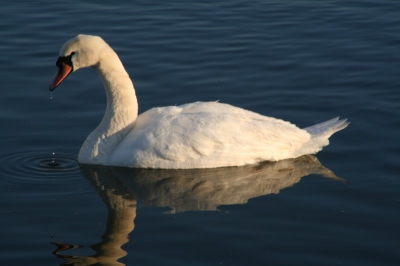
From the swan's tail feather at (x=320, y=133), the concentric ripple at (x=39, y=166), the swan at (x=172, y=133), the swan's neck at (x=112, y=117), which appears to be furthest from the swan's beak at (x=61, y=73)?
the swan's tail feather at (x=320, y=133)

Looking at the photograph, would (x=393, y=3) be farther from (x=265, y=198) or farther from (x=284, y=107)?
(x=265, y=198)

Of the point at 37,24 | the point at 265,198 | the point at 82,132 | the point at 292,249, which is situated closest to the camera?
the point at 292,249

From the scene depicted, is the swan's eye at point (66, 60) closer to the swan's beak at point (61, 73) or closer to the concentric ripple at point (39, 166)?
the swan's beak at point (61, 73)

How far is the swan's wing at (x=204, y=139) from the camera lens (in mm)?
10594

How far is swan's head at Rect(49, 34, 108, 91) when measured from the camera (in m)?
10.7

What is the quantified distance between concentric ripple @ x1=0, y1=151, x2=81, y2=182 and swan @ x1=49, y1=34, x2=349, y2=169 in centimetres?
25

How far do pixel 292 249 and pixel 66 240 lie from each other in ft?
7.40

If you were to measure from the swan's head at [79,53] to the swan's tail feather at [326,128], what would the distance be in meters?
2.90

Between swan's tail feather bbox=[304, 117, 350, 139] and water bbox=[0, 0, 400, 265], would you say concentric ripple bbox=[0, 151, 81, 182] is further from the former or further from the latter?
swan's tail feather bbox=[304, 117, 350, 139]

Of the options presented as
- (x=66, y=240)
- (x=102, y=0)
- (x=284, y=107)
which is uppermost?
(x=102, y=0)

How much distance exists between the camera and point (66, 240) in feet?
28.9

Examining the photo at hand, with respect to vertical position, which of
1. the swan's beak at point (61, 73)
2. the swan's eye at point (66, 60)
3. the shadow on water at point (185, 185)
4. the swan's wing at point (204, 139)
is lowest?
the shadow on water at point (185, 185)

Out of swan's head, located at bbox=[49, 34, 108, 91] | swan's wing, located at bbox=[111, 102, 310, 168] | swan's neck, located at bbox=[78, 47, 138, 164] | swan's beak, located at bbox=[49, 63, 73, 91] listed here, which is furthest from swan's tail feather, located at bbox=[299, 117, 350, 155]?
swan's beak, located at bbox=[49, 63, 73, 91]

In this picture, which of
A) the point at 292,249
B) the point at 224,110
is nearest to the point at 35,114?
the point at 224,110
